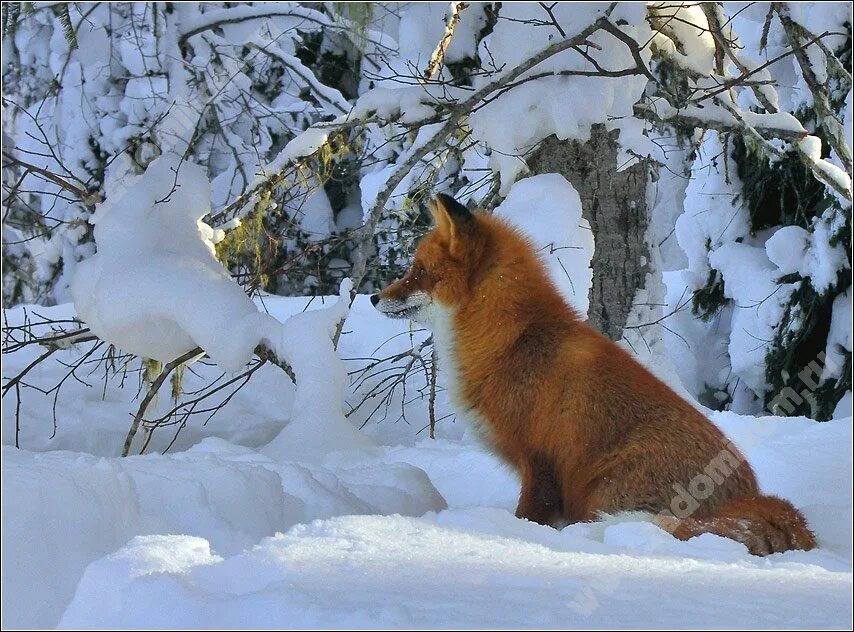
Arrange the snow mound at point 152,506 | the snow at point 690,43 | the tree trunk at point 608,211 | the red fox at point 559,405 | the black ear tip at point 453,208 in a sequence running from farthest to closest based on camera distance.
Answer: the snow at point 690,43, the tree trunk at point 608,211, the black ear tip at point 453,208, the red fox at point 559,405, the snow mound at point 152,506

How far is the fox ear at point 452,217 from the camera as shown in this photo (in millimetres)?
4012

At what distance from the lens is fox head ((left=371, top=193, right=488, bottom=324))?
4047 millimetres

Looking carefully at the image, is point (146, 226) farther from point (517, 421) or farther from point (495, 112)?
point (517, 421)

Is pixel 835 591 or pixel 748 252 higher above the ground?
pixel 748 252

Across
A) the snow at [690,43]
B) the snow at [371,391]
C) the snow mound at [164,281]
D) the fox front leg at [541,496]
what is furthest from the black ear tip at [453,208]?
the snow at [690,43]

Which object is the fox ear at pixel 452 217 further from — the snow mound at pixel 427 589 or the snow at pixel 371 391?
the snow mound at pixel 427 589

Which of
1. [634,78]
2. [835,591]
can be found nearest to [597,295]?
[634,78]

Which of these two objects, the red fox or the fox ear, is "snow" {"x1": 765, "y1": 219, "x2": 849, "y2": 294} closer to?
the red fox

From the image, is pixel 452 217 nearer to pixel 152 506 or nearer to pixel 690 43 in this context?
pixel 152 506

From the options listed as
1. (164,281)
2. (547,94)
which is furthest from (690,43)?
(164,281)

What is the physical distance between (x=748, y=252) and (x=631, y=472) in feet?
15.3

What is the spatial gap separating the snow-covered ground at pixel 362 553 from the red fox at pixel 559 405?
200mm

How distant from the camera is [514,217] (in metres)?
4.84

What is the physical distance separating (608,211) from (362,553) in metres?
3.50
